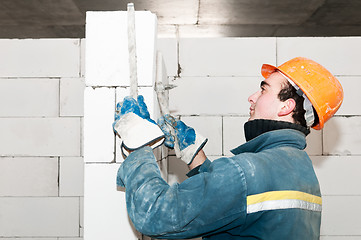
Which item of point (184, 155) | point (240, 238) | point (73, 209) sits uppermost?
point (184, 155)

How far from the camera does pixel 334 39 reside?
104 inches

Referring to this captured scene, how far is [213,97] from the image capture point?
8.56ft

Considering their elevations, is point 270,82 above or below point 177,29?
below

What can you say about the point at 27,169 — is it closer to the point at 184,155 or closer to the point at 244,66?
the point at 184,155

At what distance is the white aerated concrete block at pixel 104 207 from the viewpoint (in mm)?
1487

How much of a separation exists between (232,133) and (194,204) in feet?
5.19

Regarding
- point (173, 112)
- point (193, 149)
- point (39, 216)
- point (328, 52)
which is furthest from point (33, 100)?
point (328, 52)

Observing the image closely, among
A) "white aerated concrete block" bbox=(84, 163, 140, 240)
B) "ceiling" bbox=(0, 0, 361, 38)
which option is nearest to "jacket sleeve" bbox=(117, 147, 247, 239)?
"white aerated concrete block" bbox=(84, 163, 140, 240)

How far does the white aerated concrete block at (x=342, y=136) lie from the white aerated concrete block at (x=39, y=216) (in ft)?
7.12

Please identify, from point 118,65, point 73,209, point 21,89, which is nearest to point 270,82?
point 118,65

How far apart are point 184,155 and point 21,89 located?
1.72 metres

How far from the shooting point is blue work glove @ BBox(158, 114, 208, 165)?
1691 mm

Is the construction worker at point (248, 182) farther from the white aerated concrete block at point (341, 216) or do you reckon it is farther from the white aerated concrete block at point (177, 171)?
the white aerated concrete block at point (341, 216)

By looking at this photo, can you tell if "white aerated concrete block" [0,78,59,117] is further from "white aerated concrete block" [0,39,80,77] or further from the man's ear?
the man's ear
